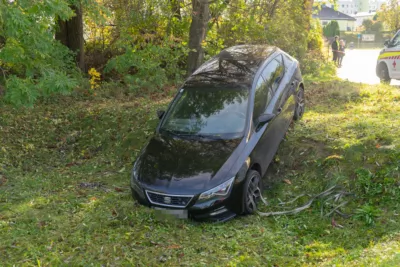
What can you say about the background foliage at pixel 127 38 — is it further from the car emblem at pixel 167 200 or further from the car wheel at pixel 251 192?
the car wheel at pixel 251 192

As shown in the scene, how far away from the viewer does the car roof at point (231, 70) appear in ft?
21.4

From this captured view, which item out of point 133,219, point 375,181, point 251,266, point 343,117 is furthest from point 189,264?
point 343,117

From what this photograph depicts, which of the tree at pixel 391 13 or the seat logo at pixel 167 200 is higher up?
the tree at pixel 391 13

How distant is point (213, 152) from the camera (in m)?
5.46

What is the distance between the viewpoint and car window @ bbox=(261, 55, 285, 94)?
6.79 meters

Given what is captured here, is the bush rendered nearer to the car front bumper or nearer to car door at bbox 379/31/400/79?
car door at bbox 379/31/400/79

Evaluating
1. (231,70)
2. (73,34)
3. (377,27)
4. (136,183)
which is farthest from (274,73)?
(377,27)

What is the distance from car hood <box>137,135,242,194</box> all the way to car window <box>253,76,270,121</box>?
74cm

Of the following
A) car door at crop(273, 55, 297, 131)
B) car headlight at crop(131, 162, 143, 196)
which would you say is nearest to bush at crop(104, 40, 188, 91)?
car door at crop(273, 55, 297, 131)

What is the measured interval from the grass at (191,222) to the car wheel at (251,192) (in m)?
0.14

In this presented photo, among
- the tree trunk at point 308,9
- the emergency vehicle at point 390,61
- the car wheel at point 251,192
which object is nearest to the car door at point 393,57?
the emergency vehicle at point 390,61

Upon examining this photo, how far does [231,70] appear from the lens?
22.4 ft

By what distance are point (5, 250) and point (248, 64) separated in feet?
14.7

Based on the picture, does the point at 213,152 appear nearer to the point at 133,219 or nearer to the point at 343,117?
the point at 133,219
